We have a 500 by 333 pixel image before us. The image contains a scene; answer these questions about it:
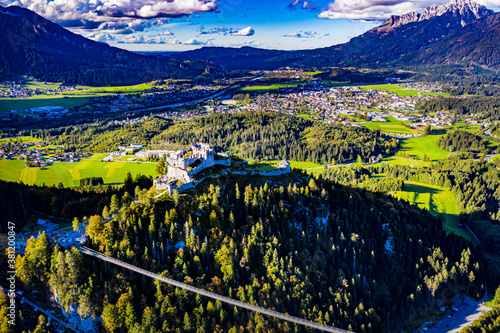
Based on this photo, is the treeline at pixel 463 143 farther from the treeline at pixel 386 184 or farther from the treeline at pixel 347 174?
the treeline at pixel 386 184

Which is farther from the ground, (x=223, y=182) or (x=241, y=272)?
(x=223, y=182)

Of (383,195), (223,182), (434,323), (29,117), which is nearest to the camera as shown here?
(434,323)

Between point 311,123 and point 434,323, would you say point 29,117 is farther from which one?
point 434,323

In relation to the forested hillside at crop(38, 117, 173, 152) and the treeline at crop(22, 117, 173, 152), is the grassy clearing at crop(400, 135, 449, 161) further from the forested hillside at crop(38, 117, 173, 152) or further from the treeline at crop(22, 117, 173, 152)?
the forested hillside at crop(38, 117, 173, 152)

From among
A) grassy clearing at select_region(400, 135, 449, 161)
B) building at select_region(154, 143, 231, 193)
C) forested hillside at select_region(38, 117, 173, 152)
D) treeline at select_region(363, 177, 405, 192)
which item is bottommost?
treeline at select_region(363, 177, 405, 192)

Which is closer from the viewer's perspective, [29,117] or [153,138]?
[153,138]

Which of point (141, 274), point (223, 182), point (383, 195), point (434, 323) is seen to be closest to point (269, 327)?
point (141, 274)

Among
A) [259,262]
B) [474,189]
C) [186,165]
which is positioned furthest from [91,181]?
[474,189]

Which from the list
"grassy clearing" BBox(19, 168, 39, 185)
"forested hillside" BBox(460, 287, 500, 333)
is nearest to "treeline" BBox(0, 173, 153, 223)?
"grassy clearing" BBox(19, 168, 39, 185)
